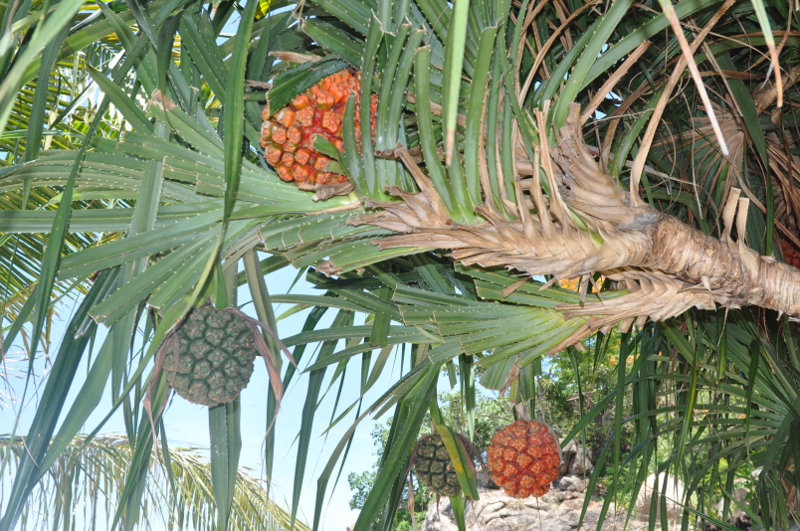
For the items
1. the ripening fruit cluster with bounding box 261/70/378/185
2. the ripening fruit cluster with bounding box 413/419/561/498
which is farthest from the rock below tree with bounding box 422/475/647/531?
the ripening fruit cluster with bounding box 261/70/378/185

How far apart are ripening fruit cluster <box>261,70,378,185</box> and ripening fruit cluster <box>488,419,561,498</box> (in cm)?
89

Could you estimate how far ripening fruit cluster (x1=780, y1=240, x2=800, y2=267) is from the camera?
53.5 inches

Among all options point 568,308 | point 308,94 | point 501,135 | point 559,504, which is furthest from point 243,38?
point 559,504

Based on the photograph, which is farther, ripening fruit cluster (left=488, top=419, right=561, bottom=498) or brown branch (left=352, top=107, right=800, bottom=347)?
ripening fruit cluster (left=488, top=419, right=561, bottom=498)

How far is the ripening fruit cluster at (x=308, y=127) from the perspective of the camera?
732 millimetres

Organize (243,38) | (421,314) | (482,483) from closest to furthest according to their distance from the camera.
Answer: (243,38)
(421,314)
(482,483)

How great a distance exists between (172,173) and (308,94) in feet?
0.56

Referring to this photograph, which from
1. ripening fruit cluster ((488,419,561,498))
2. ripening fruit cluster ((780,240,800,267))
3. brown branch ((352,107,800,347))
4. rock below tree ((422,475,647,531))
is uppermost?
ripening fruit cluster ((780,240,800,267))

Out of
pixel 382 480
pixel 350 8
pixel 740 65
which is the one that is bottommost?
pixel 382 480

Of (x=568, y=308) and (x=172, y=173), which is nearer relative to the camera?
(x=172, y=173)

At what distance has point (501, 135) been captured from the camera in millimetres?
786

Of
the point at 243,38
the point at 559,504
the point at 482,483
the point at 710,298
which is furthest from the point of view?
the point at 482,483

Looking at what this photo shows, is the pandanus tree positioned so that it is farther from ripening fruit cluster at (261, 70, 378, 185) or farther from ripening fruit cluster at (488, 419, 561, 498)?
ripening fruit cluster at (488, 419, 561, 498)

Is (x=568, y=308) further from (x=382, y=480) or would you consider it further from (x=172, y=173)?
(x=172, y=173)
